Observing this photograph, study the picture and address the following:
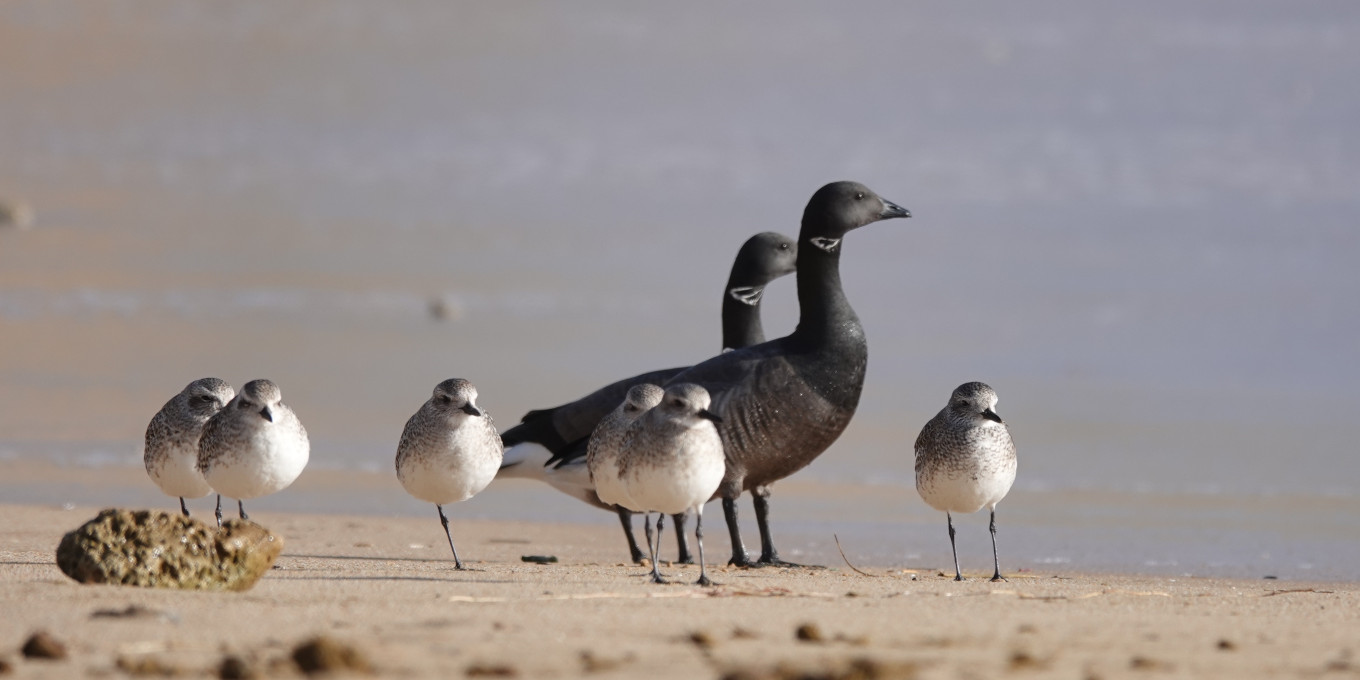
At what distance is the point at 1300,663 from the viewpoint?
572 centimetres

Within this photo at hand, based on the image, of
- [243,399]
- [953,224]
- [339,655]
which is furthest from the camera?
[953,224]

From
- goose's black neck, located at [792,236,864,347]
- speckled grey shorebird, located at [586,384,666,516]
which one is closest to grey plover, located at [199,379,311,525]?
speckled grey shorebird, located at [586,384,666,516]

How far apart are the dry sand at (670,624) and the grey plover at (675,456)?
41 cm

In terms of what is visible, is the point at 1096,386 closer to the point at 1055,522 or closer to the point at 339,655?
the point at 1055,522

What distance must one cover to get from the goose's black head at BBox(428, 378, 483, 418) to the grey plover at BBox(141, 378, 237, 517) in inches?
51.6

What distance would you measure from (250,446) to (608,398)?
2881mm

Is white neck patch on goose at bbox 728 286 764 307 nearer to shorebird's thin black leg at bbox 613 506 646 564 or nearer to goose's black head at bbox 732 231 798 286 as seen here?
goose's black head at bbox 732 231 798 286

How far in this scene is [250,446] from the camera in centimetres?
841

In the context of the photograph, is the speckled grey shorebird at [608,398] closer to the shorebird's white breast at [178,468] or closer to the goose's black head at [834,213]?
the goose's black head at [834,213]

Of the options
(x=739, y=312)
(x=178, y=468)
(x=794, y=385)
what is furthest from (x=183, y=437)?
(x=739, y=312)

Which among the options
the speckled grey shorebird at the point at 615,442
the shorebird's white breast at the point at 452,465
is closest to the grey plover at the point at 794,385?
the speckled grey shorebird at the point at 615,442

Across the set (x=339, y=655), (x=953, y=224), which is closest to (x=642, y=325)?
(x=953, y=224)

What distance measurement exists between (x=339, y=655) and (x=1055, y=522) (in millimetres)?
7812

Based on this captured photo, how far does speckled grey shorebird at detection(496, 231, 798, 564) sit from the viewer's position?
1073 cm
